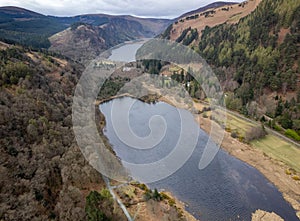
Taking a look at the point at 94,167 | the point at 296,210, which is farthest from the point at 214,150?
the point at 94,167

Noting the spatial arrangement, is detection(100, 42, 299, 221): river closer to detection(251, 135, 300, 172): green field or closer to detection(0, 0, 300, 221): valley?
detection(0, 0, 300, 221): valley

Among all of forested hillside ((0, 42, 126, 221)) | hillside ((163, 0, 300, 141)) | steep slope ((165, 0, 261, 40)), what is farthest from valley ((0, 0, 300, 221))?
steep slope ((165, 0, 261, 40))

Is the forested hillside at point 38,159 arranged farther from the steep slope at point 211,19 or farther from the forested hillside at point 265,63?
the steep slope at point 211,19

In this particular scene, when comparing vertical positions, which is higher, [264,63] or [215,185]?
[264,63]

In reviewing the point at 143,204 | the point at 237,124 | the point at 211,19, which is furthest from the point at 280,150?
the point at 211,19

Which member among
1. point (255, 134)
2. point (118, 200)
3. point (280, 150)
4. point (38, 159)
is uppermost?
point (38, 159)

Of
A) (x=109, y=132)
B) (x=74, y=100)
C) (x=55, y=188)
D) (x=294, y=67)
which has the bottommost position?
(x=109, y=132)

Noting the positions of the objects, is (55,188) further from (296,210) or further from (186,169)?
(296,210)

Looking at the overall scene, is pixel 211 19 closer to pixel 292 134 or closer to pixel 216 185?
pixel 292 134
